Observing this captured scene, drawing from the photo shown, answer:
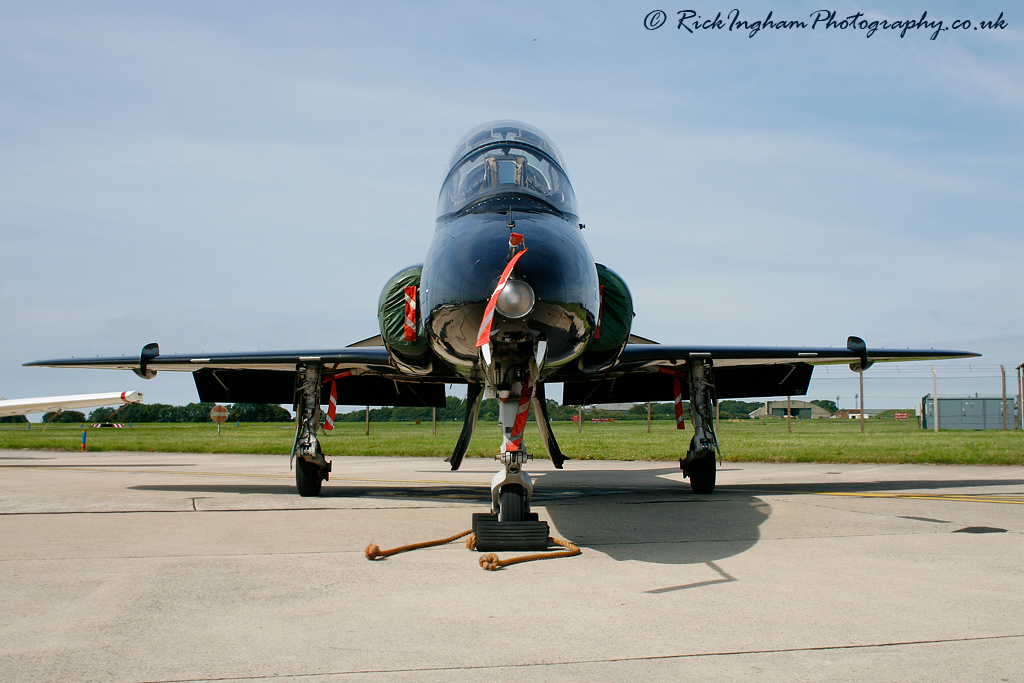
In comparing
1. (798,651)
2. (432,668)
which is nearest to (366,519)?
(432,668)

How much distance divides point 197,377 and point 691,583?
32.8 ft

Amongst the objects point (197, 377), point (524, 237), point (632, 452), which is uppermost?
point (524, 237)

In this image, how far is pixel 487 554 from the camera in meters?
5.62

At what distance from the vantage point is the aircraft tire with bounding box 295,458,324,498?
10078mm

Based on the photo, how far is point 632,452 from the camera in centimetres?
Result: 2094

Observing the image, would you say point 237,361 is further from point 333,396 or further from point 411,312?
point 411,312

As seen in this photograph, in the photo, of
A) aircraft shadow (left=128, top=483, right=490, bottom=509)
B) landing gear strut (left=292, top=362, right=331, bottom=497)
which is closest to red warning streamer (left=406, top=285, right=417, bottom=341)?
aircraft shadow (left=128, top=483, right=490, bottom=509)

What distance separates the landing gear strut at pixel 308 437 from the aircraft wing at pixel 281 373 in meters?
0.27

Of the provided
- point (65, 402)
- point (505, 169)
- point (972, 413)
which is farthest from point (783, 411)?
point (505, 169)

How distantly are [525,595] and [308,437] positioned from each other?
645cm

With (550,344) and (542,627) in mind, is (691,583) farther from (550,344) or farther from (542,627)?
(550,344)

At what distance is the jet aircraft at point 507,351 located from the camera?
16.9ft

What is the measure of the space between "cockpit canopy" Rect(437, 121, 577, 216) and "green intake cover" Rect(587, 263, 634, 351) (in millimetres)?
930

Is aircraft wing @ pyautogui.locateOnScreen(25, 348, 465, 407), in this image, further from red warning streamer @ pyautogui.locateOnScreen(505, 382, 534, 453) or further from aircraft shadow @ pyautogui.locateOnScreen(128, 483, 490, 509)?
red warning streamer @ pyautogui.locateOnScreen(505, 382, 534, 453)
